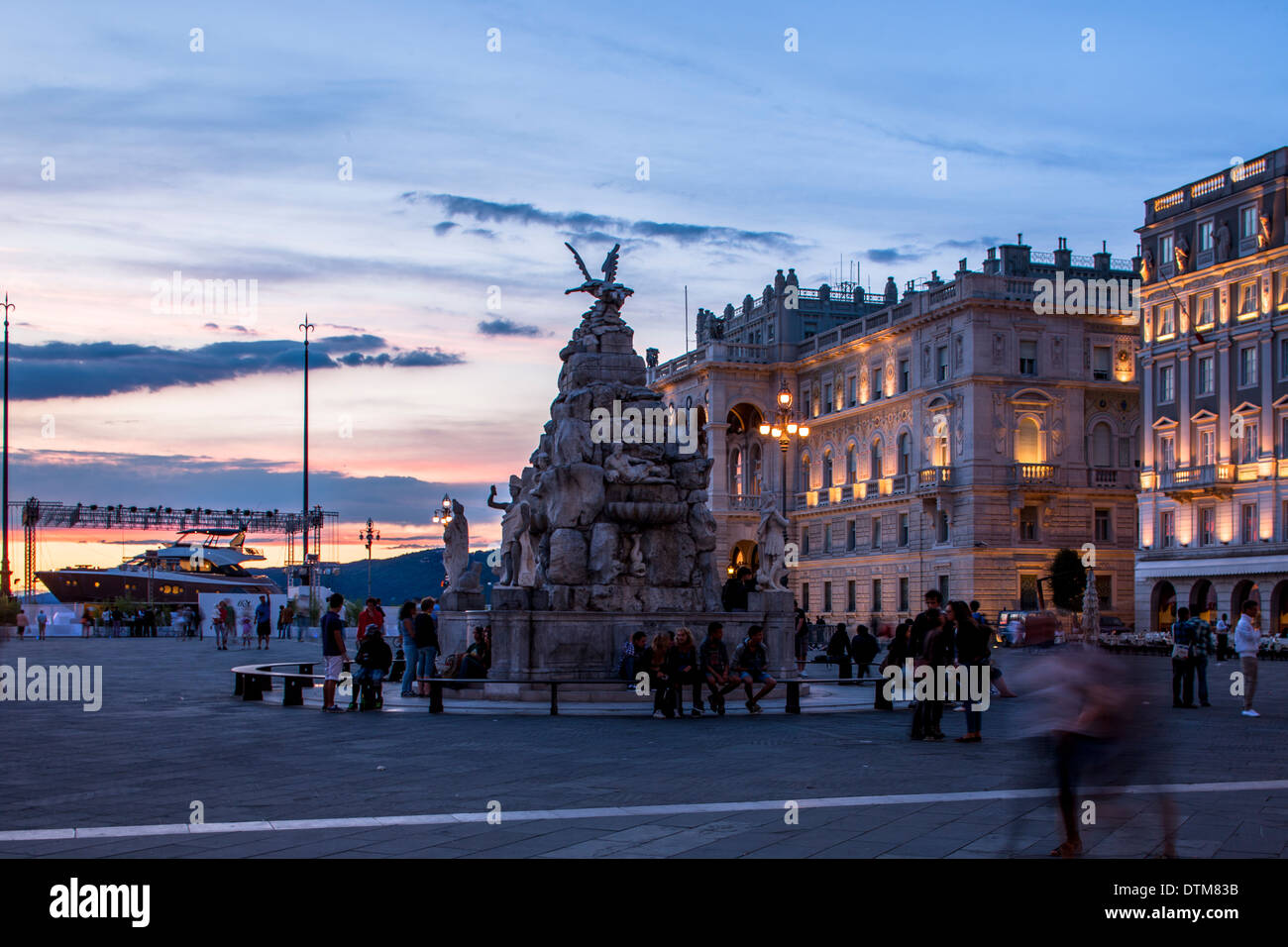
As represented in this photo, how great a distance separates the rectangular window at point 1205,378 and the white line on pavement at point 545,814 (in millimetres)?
44715

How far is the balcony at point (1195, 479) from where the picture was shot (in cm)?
5225

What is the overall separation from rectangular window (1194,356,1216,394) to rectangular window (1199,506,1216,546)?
13.9 feet

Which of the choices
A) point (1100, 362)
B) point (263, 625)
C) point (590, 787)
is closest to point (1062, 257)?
point (1100, 362)

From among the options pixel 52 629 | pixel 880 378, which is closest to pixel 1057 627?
pixel 880 378

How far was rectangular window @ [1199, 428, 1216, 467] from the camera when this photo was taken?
53500mm

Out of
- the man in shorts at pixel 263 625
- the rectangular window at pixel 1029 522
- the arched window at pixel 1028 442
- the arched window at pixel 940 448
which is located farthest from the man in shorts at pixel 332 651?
the arched window at pixel 940 448

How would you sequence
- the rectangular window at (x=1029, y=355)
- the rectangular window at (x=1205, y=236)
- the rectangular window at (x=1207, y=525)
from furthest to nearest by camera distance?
1. the rectangular window at (x=1029, y=355)
2. the rectangular window at (x=1205, y=236)
3. the rectangular window at (x=1207, y=525)

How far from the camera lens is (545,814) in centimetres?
1014

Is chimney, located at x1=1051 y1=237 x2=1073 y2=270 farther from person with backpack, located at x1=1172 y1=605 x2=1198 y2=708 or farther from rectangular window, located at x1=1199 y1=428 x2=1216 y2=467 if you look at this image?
person with backpack, located at x1=1172 y1=605 x2=1198 y2=708

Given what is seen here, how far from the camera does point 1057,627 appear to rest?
8.18 m

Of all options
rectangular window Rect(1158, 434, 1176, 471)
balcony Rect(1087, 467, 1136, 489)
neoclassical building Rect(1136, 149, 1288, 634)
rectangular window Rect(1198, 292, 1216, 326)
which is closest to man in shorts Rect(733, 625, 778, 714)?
neoclassical building Rect(1136, 149, 1288, 634)

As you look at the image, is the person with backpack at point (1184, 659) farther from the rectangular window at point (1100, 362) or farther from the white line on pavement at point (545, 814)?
the rectangular window at point (1100, 362)
